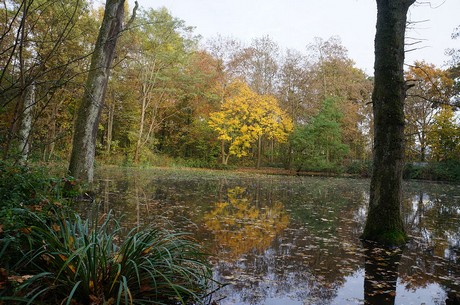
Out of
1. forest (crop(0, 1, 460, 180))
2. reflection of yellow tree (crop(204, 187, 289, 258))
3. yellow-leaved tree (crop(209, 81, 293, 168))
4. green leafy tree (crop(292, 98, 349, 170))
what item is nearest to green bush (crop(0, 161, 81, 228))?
reflection of yellow tree (crop(204, 187, 289, 258))

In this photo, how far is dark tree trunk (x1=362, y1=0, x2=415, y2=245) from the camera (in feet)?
17.4

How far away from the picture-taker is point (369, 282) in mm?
3637

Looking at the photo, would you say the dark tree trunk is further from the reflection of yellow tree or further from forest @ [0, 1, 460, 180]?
forest @ [0, 1, 460, 180]

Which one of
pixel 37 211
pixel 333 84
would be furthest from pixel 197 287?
pixel 333 84

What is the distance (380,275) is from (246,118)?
24.3 m

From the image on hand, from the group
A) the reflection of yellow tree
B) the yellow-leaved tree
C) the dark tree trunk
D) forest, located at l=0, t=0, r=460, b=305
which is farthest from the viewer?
the yellow-leaved tree

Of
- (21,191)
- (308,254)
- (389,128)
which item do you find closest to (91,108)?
(21,191)

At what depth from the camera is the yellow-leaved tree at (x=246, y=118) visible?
1072 inches

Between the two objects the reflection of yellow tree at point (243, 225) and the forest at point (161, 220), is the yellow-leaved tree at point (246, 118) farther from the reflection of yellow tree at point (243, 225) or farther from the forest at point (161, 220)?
the reflection of yellow tree at point (243, 225)

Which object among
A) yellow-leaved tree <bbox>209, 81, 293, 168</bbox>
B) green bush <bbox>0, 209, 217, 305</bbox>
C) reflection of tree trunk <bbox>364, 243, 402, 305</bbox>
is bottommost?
reflection of tree trunk <bbox>364, 243, 402, 305</bbox>

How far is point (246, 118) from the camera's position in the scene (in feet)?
91.1

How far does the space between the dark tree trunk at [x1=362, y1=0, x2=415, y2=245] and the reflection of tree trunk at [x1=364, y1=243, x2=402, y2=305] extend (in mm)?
500

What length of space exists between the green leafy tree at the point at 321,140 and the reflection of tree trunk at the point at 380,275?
73.4 feet

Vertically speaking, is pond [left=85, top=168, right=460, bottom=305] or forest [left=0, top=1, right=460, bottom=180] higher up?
forest [left=0, top=1, right=460, bottom=180]
